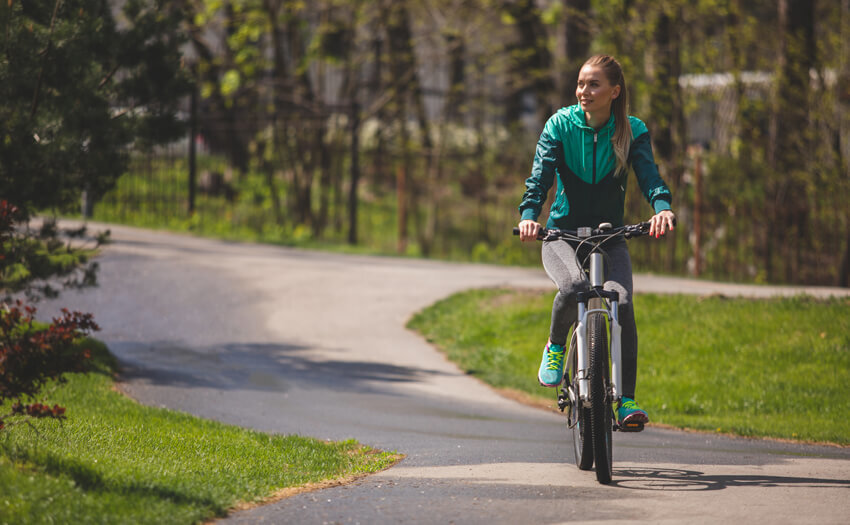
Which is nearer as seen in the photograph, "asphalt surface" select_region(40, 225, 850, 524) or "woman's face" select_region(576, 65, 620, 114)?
"asphalt surface" select_region(40, 225, 850, 524)

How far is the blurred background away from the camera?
17875 millimetres

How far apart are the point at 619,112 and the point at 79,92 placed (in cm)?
501

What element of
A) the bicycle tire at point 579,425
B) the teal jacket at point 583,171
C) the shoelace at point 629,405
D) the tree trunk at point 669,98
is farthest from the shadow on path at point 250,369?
the tree trunk at point 669,98

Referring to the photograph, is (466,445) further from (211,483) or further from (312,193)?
(312,193)

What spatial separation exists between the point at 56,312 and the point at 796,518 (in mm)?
9900

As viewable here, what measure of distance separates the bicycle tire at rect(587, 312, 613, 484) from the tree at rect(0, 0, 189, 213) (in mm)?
5114

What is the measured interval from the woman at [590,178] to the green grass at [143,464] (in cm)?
156

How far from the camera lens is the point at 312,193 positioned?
72.8ft

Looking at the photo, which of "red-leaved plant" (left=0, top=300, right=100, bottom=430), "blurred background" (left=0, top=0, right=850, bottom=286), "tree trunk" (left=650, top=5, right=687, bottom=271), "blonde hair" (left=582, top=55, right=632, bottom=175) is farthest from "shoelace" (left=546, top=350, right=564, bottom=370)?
"tree trunk" (left=650, top=5, right=687, bottom=271)

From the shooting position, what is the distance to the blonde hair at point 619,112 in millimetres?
5961

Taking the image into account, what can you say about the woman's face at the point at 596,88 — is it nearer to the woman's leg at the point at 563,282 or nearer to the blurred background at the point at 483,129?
the woman's leg at the point at 563,282

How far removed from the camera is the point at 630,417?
5637 millimetres

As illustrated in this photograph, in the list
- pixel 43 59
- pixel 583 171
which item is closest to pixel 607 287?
pixel 583 171

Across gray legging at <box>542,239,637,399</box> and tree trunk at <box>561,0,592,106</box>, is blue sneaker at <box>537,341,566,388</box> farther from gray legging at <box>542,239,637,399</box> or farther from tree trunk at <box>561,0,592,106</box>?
tree trunk at <box>561,0,592,106</box>
